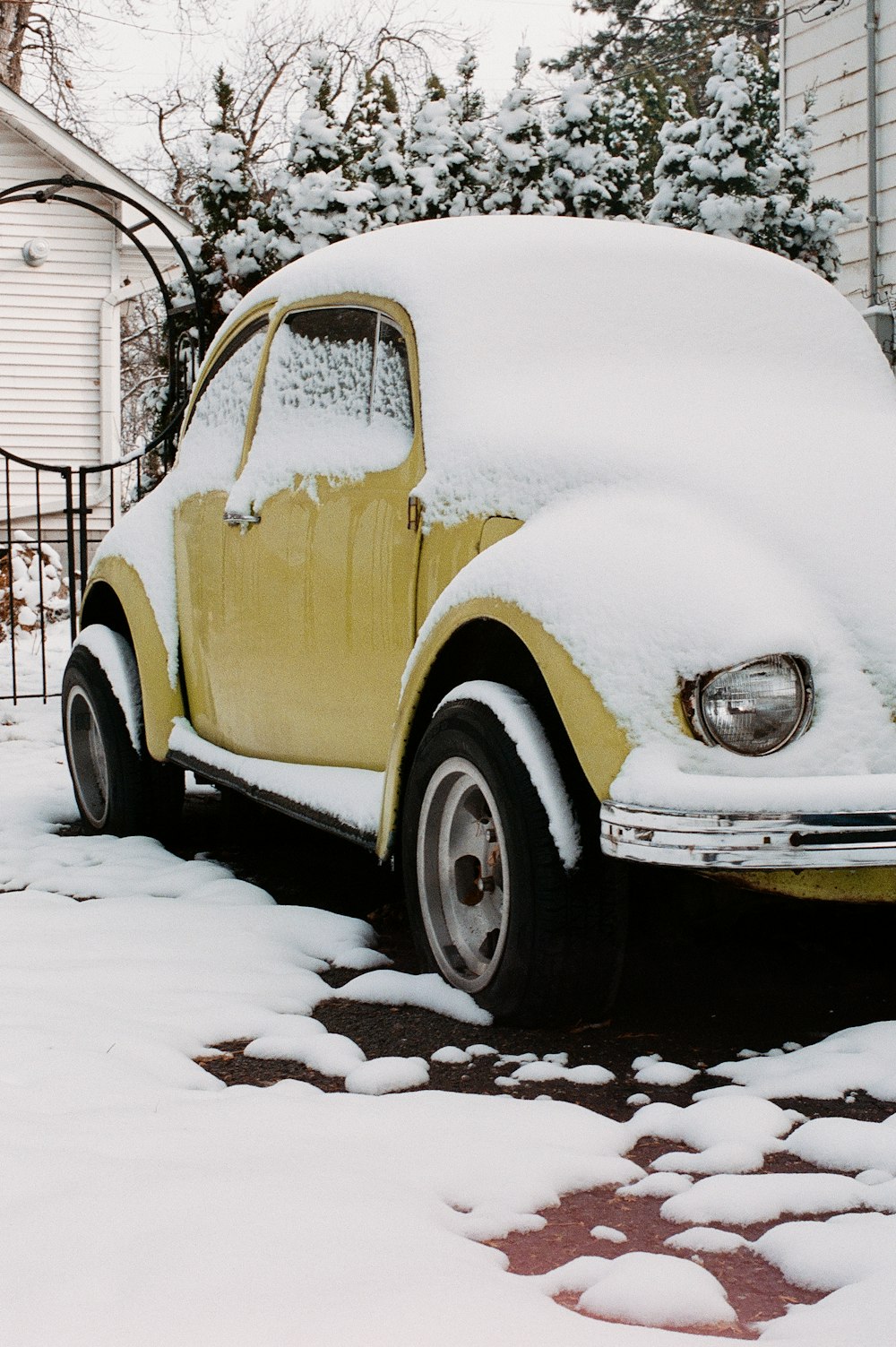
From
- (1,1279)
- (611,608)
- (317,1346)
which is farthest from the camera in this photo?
(611,608)

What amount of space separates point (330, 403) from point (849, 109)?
31.6ft

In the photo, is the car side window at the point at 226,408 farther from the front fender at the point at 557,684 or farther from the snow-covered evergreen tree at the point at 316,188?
the snow-covered evergreen tree at the point at 316,188

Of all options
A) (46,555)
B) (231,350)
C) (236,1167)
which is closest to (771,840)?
(236,1167)

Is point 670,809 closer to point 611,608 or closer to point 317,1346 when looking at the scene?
point 611,608

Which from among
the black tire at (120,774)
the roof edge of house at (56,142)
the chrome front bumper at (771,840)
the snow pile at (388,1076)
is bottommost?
the snow pile at (388,1076)

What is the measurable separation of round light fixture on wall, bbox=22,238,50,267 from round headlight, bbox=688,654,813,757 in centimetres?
1710

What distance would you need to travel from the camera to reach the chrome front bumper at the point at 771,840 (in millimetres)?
2834

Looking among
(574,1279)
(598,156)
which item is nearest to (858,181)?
(598,156)

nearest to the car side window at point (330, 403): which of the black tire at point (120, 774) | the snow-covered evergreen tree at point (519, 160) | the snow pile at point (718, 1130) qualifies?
the black tire at point (120, 774)

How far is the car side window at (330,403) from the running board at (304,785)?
30.7 inches

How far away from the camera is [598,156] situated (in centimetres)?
1288

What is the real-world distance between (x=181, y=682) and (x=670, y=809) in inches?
114

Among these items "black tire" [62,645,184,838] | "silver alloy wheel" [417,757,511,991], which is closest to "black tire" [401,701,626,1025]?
"silver alloy wheel" [417,757,511,991]

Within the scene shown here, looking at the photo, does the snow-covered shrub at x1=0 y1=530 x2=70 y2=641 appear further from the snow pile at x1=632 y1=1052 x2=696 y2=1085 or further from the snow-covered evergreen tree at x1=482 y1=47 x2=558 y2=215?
the snow pile at x1=632 y1=1052 x2=696 y2=1085
